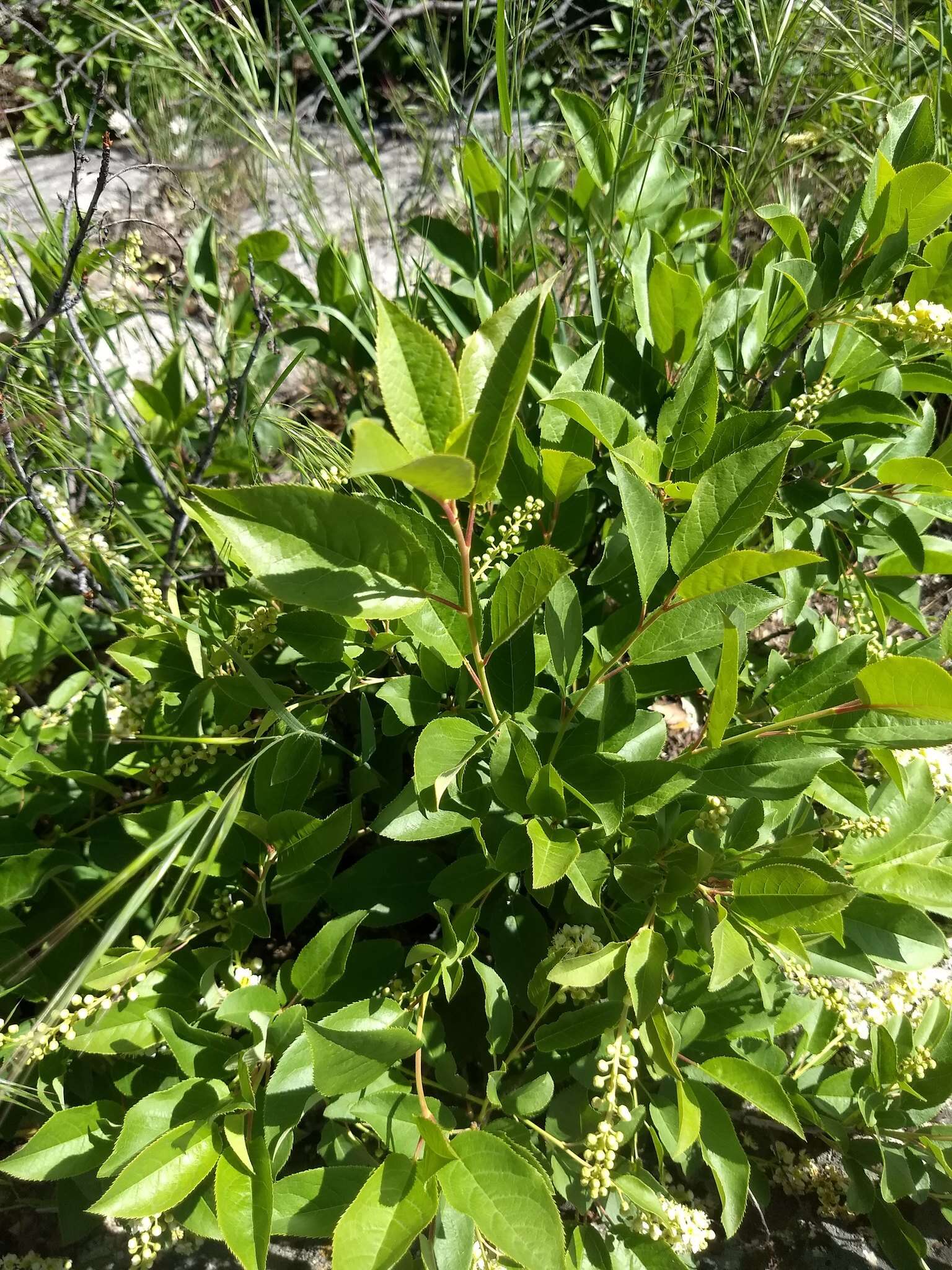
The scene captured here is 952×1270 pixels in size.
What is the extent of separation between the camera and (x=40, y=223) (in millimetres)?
2705

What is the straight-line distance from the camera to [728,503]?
2.65 ft

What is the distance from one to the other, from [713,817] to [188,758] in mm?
648

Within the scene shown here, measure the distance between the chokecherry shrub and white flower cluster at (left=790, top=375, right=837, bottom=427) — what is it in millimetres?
24

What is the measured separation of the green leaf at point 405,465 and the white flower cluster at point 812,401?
0.72 metres

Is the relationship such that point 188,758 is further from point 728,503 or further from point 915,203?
point 915,203

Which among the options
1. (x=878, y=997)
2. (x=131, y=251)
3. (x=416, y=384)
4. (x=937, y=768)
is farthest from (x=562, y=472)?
(x=131, y=251)

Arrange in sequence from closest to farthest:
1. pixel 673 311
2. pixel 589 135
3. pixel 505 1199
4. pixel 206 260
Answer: pixel 505 1199 < pixel 673 311 < pixel 589 135 < pixel 206 260

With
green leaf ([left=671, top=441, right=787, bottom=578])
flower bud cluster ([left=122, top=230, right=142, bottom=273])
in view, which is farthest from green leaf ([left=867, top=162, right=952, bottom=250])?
flower bud cluster ([left=122, top=230, right=142, bottom=273])

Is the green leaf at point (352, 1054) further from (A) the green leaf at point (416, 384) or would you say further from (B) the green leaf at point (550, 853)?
(A) the green leaf at point (416, 384)

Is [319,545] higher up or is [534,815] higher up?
[319,545]

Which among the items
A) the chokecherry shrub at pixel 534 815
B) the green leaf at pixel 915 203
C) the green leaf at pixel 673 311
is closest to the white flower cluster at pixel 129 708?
the chokecherry shrub at pixel 534 815

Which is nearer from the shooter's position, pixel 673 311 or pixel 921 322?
pixel 921 322

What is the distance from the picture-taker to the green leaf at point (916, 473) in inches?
39.6

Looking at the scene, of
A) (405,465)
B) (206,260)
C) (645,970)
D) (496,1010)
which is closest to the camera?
(405,465)
